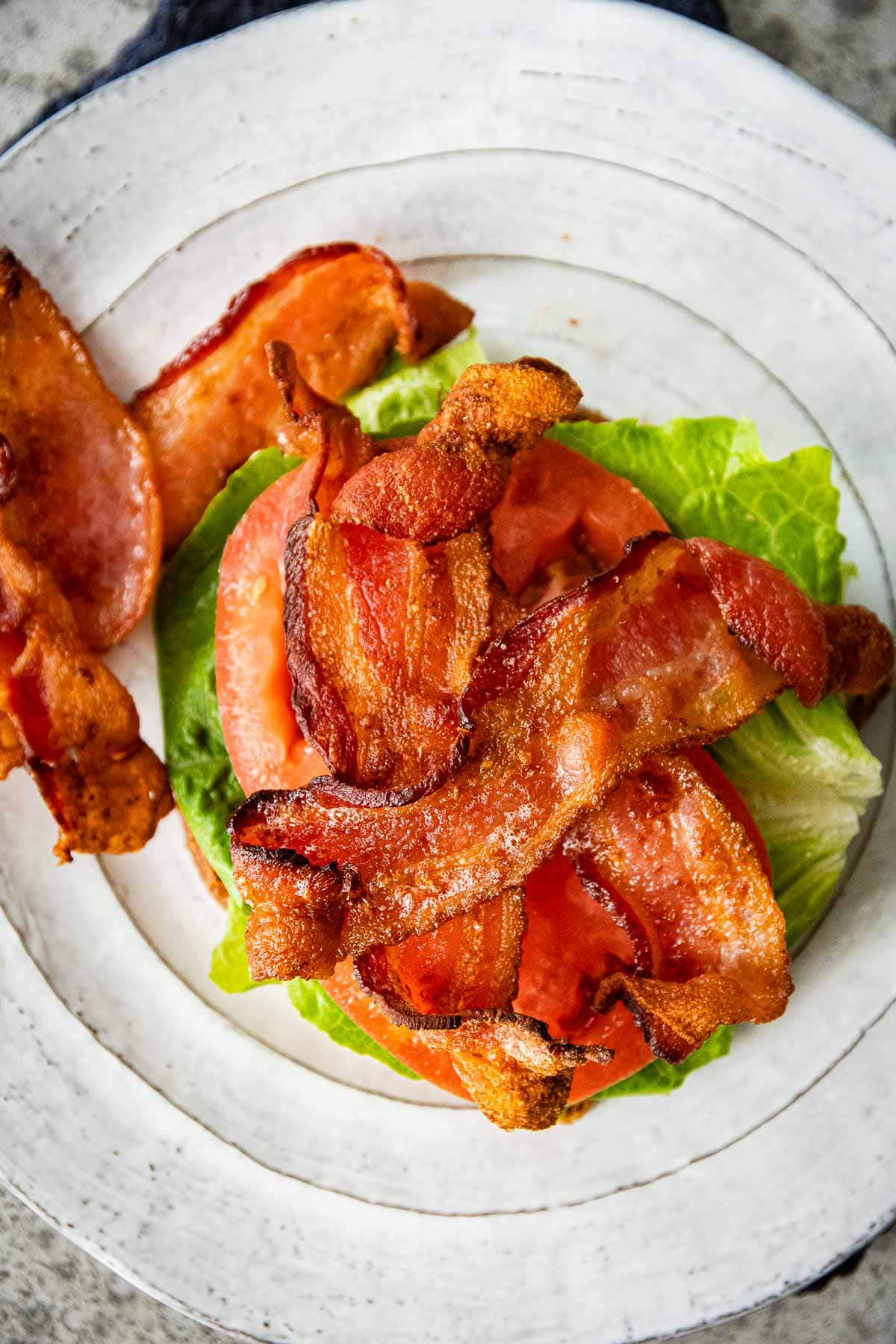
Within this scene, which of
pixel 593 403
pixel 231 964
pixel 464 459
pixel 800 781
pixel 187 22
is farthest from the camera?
pixel 187 22

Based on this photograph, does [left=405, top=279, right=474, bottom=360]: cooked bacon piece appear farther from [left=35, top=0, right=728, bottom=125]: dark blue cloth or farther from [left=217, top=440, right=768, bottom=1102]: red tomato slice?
[left=35, top=0, right=728, bottom=125]: dark blue cloth

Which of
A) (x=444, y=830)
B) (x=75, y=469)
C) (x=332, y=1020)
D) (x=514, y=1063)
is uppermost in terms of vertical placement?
(x=75, y=469)

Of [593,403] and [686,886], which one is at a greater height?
[593,403]

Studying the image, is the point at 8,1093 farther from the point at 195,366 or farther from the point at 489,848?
the point at 195,366

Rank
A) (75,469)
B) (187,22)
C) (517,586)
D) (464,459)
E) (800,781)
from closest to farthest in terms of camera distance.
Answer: (464,459) → (517,586) → (800,781) → (75,469) → (187,22)

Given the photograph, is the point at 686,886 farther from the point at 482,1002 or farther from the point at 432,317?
the point at 432,317

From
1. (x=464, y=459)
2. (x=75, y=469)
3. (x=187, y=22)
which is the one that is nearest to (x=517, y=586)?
(x=464, y=459)

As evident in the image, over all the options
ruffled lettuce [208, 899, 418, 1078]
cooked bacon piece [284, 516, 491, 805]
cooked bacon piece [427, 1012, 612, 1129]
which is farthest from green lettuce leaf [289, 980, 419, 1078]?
cooked bacon piece [284, 516, 491, 805]

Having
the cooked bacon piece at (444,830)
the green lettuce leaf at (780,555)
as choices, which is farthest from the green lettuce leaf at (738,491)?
the cooked bacon piece at (444,830)
